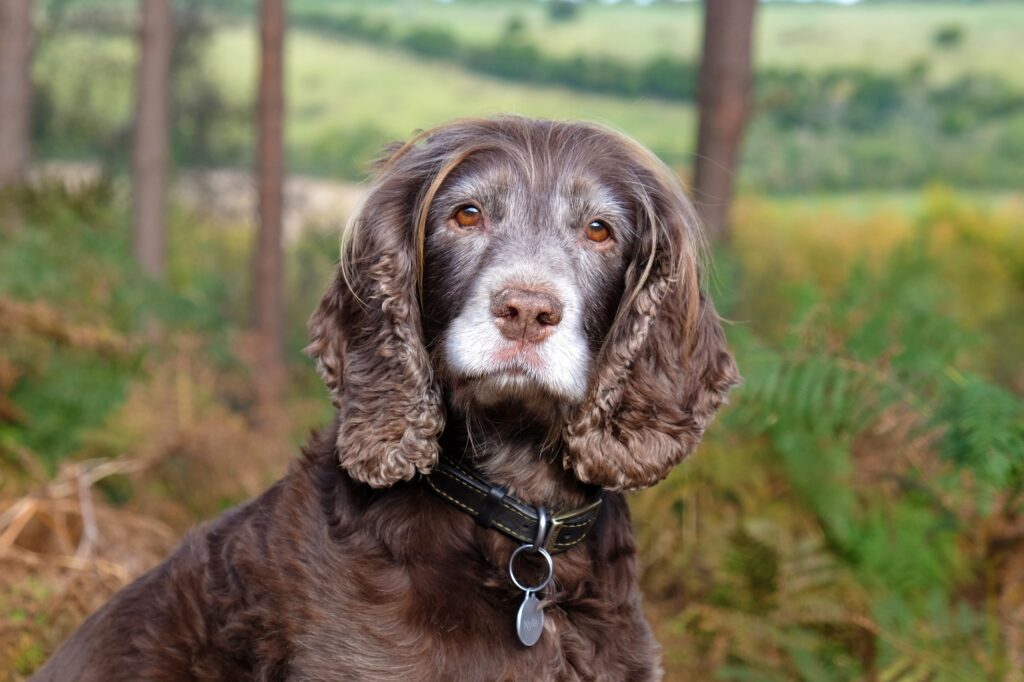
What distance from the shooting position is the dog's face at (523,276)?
9.91 ft

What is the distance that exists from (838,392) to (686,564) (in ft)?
4.47

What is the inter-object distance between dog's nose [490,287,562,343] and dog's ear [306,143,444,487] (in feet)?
1.21

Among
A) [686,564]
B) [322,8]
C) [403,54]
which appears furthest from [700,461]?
[322,8]

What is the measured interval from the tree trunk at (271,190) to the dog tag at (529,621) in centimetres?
891

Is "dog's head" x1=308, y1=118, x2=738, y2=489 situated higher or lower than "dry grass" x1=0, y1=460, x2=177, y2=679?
higher

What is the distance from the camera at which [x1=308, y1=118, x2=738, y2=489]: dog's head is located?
3.18 m

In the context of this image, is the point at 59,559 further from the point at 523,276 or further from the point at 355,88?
the point at 355,88

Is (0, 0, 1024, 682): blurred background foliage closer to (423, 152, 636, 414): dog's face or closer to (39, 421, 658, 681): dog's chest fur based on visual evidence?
(423, 152, 636, 414): dog's face

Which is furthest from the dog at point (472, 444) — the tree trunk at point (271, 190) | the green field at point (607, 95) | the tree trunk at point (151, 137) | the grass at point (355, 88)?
the grass at point (355, 88)

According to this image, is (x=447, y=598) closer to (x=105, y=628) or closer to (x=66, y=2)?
(x=105, y=628)

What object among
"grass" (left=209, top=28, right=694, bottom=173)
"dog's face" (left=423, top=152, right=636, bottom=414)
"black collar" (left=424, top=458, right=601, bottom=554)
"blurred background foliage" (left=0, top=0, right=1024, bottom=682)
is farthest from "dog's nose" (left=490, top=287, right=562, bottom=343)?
"grass" (left=209, top=28, right=694, bottom=173)

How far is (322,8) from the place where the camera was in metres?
25.0

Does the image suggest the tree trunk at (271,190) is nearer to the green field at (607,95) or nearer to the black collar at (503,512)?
the green field at (607,95)

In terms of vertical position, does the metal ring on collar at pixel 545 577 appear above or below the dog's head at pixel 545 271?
below
